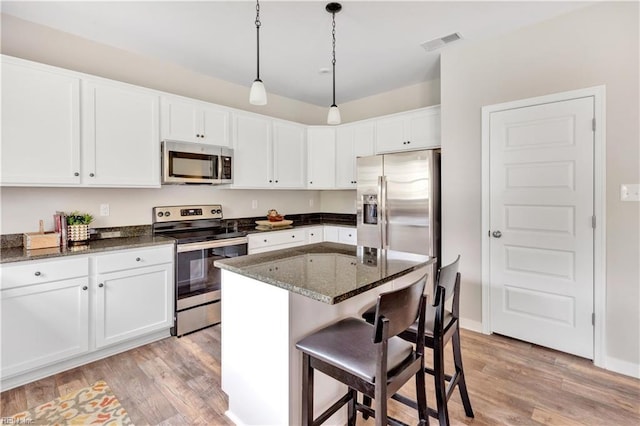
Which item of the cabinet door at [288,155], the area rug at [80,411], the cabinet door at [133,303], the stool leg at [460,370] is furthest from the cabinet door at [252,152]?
the stool leg at [460,370]

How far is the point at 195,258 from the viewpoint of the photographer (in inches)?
122

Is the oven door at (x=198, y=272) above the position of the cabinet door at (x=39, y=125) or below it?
below


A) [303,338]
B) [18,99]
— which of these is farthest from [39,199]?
[303,338]

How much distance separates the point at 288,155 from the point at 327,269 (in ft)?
9.30

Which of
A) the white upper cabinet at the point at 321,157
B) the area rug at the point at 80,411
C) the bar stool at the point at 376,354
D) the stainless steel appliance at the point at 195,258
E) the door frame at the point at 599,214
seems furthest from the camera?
the white upper cabinet at the point at 321,157

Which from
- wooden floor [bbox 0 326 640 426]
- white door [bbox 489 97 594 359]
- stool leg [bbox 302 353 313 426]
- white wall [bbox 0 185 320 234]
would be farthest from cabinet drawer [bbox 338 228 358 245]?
stool leg [bbox 302 353 313 426]

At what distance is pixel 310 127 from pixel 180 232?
223 cm

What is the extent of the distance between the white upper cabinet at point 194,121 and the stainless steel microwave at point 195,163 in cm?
8

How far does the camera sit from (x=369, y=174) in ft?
12.4

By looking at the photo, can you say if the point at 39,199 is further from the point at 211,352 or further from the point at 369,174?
the point at 369,174

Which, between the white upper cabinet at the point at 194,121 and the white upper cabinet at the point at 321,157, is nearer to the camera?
the white upper cabinet at the point at 194,121

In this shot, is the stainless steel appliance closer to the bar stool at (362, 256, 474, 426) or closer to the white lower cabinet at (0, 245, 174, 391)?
the white lower cabinet at (0, 245, 174, 391)

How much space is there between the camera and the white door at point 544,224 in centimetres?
250

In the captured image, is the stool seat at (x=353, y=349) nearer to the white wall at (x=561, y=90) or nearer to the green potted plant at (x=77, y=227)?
the white wall at (x=561, y=90)
